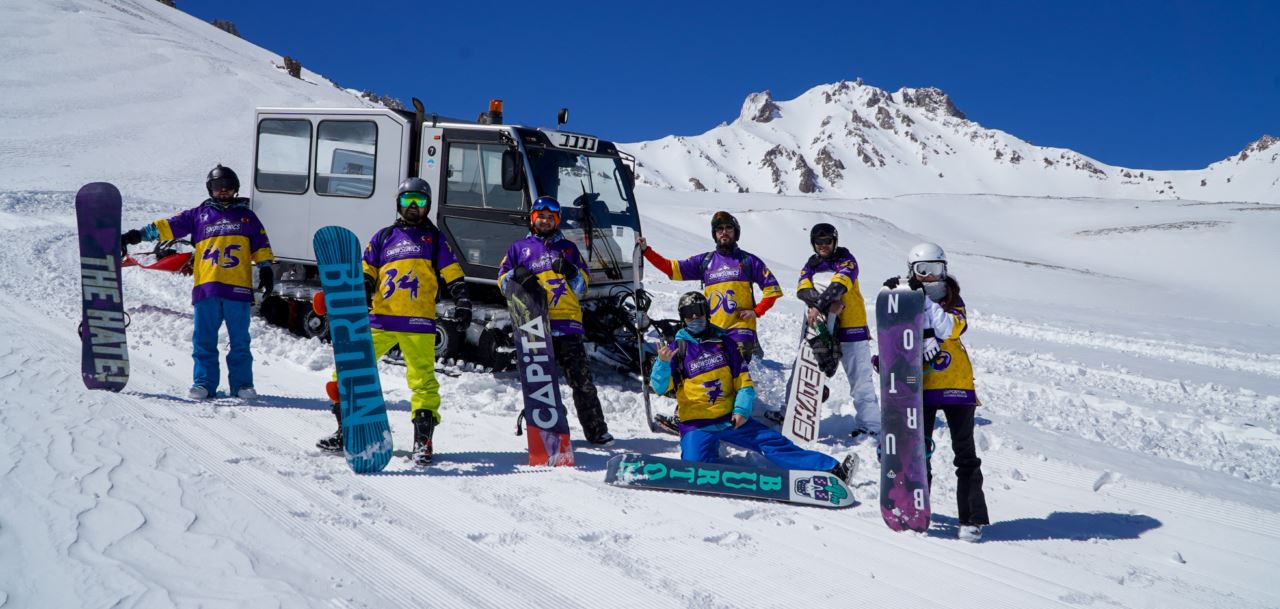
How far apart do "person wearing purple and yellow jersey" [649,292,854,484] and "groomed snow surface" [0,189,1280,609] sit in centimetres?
59

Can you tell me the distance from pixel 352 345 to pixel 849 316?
3.94 m

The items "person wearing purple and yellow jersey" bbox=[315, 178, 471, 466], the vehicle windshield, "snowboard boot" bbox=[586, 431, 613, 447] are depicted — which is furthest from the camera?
the vehicle windshield

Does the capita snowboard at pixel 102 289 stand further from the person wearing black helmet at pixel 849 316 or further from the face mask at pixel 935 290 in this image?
the face mask at pixel 935 290

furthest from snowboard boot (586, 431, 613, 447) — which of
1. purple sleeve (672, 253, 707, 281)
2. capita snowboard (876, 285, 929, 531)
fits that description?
capita snowboard (876, 285, 929, 531)

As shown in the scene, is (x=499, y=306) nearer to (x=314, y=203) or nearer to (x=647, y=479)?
(x=314, y=203)

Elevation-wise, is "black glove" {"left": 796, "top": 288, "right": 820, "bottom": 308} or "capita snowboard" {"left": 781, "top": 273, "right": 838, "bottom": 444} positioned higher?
"black glove" {"left": 796, "top": 288, "right": 820, "bottom": 308}

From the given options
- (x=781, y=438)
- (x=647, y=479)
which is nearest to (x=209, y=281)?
(x=647, y=479)

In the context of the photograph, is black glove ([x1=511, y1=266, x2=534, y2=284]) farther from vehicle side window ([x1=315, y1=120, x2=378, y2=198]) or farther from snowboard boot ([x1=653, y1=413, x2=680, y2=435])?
vehicle side window ([x1=315, y1=120, x2=378, y2=198])

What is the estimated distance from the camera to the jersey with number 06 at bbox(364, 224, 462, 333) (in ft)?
17.4

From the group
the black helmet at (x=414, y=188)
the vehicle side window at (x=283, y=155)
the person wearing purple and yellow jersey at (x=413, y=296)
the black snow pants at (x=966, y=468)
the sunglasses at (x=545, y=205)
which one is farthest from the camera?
the vehicle side window at (x=283, y=155)

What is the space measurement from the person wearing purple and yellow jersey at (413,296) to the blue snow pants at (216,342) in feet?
5.74

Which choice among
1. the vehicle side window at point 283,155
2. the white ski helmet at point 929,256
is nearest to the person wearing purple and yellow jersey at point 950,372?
the white ski helmet at point 929,256

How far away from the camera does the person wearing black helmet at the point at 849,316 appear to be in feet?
20.2

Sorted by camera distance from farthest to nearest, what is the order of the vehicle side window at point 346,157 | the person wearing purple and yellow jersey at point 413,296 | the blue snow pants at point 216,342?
the vehicle side window at point 346,157
the blue snow pants at point 216,342
the person wearing purple and yellow jersey at point 413,296
